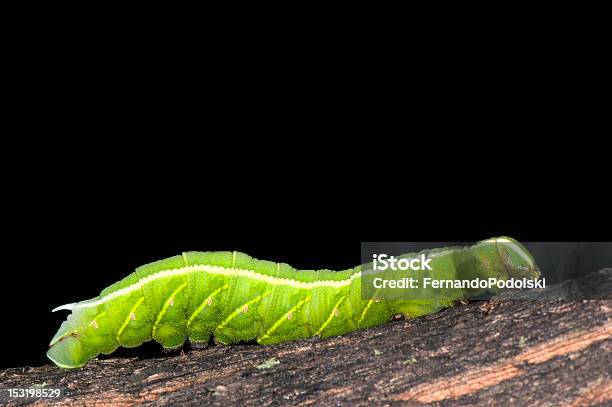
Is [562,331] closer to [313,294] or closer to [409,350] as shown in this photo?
[409,350]

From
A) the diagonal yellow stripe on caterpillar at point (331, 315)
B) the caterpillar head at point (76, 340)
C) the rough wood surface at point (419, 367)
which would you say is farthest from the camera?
the diagonal yellow stripe on caterpillar at point (331, 315)

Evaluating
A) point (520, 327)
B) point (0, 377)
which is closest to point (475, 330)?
point (520, 327)

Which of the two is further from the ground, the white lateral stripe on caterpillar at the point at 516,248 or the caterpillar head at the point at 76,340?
the white lateral stripe on caterpillar at the point at 516,248

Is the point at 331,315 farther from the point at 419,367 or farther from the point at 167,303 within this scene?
the point at 419,367

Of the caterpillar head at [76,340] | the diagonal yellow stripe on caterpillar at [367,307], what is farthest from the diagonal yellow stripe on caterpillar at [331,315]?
the caterpillar head at [76,340]

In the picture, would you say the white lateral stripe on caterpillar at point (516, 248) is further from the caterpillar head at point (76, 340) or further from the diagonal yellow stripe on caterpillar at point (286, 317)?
the caterpillar head at point (76, 340)
